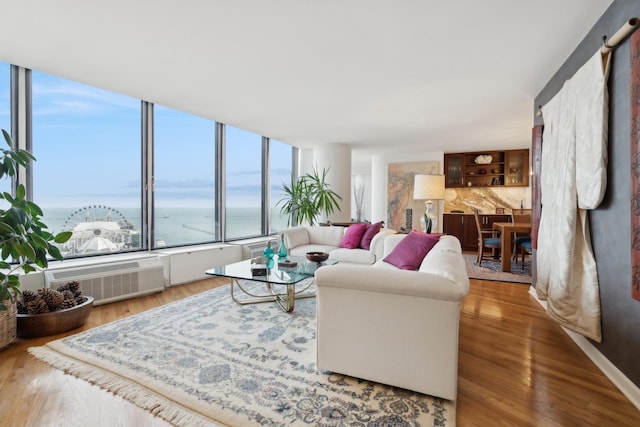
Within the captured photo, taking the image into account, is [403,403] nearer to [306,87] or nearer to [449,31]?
[449,31]

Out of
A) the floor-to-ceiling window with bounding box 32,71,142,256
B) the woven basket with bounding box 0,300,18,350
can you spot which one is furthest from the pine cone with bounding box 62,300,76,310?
the floor-to-ceiling window with bounding box 32,71,142,256

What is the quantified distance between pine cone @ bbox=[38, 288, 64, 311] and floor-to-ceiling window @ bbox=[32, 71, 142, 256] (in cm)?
102

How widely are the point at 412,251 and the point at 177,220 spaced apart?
3.56 m

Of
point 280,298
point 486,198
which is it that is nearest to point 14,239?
point 280,298

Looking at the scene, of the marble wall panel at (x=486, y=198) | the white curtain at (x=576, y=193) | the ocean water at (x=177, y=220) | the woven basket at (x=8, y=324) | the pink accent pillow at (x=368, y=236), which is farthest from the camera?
the marble wall panel at (x=486, y=198)

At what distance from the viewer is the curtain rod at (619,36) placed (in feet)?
5.79

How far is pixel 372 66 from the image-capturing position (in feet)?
10.0

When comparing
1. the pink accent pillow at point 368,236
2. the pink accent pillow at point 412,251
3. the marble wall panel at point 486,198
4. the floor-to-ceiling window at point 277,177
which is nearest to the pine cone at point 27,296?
the pink accent pillow at point 412,251

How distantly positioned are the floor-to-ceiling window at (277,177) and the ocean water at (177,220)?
0.10ft

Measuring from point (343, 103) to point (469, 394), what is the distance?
137 inches

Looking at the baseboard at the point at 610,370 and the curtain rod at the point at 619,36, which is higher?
the curtain rod at the point at 619,36

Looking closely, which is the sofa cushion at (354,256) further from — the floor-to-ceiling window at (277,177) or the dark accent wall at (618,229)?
the floor-to-ceiling window at (277,177)

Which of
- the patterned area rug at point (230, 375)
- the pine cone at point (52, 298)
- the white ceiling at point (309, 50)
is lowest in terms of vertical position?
the patterned area rug at point (230, 375)

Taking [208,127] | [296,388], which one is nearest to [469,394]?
[296,388]
